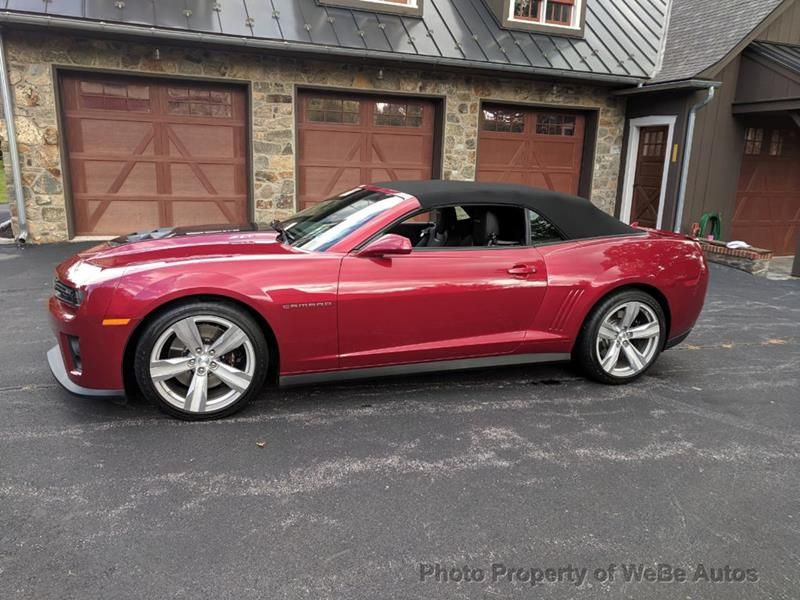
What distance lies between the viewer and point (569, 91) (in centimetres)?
1141

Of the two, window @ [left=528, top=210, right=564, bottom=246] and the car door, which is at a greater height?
window @ [left=528, top=210, right=564, bottom=246]

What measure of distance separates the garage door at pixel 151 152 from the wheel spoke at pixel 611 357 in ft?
24.4

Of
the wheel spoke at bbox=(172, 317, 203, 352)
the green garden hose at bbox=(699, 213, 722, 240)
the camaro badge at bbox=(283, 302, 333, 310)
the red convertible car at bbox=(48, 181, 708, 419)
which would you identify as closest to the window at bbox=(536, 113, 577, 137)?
the green garden hose at bbox=(699, 213, 722, 240)

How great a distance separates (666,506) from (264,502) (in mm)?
1890

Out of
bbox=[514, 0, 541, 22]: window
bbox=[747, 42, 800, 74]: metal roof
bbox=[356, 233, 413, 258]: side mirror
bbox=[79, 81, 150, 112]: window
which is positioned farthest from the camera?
bbox=[514, 0, 541, 22]: window

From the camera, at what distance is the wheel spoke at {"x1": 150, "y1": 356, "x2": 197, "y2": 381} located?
3385 mm

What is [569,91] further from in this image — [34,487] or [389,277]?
[34,487]

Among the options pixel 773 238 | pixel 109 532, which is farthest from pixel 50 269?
pixel 773 238

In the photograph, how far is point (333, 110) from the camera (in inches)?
404

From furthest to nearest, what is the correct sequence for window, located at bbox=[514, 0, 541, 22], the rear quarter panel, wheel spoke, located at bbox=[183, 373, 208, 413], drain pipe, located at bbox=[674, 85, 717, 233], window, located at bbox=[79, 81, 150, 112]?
window, located at bbox=[514, 0, 541, 22] → drain pipe, located at bbox=[674, 85, 717, 233] → window, located at bbox=[79, 81, 150, 112] → the rear quarter panel → wheel spoke, located at bbox=[183, 373, 208, 413]

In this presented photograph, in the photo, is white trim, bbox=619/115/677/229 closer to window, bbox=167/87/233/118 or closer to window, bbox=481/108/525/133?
window, bbox=481/108/525/133

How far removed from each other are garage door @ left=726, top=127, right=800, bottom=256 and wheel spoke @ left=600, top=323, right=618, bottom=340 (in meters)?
9.06

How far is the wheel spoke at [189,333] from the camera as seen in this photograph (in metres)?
3.39

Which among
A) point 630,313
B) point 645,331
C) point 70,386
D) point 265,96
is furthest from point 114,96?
point 645,331
